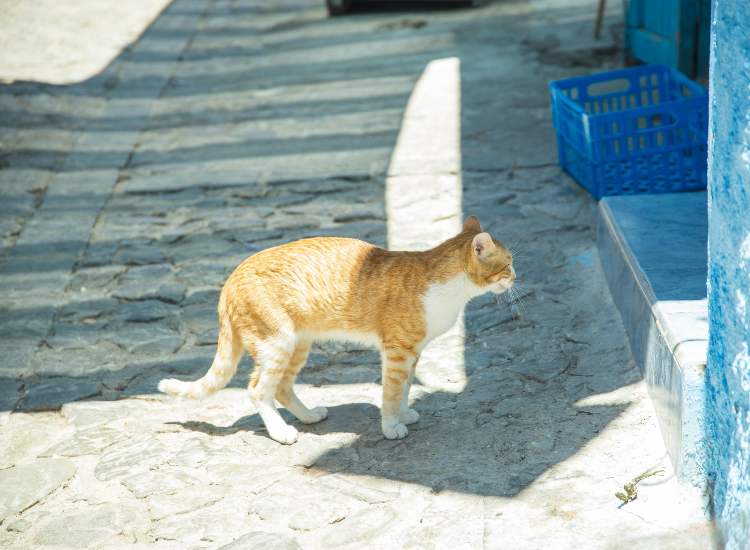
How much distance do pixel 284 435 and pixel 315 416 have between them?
0.72ft

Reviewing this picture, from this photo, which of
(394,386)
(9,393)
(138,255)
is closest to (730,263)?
(394,386)

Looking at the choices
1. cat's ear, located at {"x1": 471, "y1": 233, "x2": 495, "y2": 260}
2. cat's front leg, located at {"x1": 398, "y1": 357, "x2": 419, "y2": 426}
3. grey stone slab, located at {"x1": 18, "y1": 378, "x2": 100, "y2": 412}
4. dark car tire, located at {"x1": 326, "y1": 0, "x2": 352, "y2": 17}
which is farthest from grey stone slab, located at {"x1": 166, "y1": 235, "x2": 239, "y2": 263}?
dark car tire, located at {"x1": 326, "y1": 0, "x2": 352, "y2": 17}

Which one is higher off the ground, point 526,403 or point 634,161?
point 634,161

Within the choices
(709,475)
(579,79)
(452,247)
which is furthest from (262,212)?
(709,475)

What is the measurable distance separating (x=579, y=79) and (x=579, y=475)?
375cm

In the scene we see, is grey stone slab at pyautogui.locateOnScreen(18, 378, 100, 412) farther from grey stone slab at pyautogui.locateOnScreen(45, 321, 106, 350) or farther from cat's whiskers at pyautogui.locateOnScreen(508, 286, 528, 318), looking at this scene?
cat's whiskers at pyautogui.locateOnScreen(508, 286, 528, 318)

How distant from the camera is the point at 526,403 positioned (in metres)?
4.11

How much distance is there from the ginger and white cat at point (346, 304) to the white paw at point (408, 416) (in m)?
0.02

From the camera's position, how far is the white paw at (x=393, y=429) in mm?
3924

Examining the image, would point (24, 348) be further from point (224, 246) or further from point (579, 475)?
point (579, 475)

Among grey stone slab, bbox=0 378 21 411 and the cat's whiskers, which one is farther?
the cat's whiskers

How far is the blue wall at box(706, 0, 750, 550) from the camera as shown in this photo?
2.73 metres

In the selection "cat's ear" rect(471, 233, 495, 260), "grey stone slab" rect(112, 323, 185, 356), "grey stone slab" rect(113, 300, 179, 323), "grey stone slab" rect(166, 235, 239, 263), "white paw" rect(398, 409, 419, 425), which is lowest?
"grey stone slab" rect(112, 323, 185, 356)

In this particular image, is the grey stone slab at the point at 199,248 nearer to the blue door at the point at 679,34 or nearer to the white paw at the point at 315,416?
the white paw at the point at 315,416
